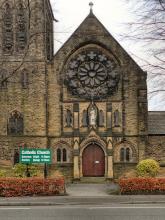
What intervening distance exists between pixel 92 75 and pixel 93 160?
6.50 metres

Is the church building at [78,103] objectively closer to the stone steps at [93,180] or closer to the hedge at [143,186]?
the stone steps at [93,180]

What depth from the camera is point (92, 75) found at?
44.4 m

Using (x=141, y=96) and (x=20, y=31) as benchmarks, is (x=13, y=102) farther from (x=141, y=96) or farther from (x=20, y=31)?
(x=141, y=96)

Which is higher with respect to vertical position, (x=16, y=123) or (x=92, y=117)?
(x=92, y=117)

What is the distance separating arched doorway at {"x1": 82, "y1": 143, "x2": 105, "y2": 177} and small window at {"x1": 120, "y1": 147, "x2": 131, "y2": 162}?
1.47 meters

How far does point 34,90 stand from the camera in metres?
43.5

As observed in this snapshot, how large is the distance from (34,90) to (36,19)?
18.4 feet

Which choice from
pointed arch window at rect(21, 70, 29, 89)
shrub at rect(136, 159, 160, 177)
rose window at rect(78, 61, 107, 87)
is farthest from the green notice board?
rose window at rect(78, 61, 107, 87)

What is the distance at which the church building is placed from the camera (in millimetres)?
43406

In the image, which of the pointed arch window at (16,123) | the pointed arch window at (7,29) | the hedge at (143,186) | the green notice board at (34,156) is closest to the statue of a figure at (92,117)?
the pointed arch window at (16,123)

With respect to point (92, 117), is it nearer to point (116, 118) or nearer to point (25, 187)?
point (116, 118)

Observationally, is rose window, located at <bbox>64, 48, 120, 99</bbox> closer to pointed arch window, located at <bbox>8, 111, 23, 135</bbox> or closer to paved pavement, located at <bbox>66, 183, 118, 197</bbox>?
pointed arch window, located at <bbox>8, 111, 23, 135</bbox>

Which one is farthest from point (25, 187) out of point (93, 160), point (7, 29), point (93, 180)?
point (7, 29)

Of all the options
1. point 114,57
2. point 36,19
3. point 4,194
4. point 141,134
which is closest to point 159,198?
point 4,194
